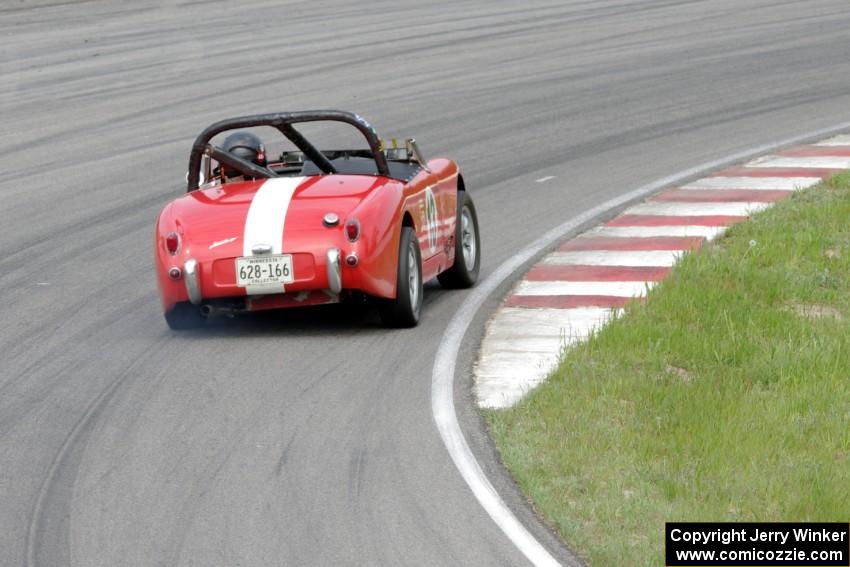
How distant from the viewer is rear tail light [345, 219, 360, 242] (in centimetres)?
977

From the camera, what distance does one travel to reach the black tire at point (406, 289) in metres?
10.0

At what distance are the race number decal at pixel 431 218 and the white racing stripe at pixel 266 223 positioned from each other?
3.21 feet

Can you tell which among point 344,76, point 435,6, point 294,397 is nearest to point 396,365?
point 294,397

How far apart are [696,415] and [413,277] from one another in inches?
117

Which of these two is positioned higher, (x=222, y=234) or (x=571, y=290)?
(x=222, y=234)

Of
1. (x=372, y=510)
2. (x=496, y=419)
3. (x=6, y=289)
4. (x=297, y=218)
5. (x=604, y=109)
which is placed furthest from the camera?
(x=604, y=109)

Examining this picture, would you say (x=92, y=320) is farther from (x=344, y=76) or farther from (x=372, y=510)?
(x=344, y=76)

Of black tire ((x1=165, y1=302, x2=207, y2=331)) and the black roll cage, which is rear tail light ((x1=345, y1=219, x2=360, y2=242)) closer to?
the black roll cage

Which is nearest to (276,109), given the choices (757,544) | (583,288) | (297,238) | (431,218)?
(431,218)

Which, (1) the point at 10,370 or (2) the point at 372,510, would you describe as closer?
(2) the point at 372,510

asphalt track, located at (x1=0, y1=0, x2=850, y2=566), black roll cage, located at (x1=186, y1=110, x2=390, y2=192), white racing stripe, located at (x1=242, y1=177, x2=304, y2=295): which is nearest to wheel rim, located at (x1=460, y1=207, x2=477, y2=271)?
asphalt track, located at (x1=0, y1=0, x2=850, y2=566)

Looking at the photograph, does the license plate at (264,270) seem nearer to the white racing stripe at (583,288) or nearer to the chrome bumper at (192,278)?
the chrome bumper at (192,278)

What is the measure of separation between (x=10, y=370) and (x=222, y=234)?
152cm

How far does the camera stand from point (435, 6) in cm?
2753
